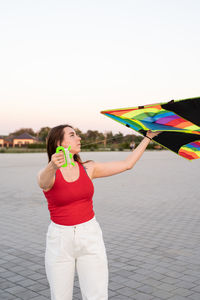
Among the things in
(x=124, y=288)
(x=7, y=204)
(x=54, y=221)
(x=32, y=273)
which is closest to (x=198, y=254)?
(x=124, y=288)

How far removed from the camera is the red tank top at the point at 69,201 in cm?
259

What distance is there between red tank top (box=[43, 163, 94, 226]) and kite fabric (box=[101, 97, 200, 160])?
3.30 feet

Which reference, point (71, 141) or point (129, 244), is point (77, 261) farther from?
point (129, 244)

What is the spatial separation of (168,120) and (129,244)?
3.06 meters

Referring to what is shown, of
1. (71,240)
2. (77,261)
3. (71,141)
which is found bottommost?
(77,261)

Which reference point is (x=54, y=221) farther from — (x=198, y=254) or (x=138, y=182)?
(x=138, y=182)

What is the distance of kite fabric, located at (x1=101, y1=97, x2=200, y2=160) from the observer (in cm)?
315

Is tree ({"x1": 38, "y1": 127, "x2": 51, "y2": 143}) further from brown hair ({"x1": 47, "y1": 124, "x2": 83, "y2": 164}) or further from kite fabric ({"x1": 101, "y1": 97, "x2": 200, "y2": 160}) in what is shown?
brown hair ({"x1": 47, "y1": 124, "x2": 83, "y2": 164})

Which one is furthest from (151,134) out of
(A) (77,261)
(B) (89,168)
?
(A) (77,261)

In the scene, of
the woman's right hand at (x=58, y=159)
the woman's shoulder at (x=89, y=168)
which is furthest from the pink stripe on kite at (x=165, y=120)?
the woman's right hand at (x=58, y=159)

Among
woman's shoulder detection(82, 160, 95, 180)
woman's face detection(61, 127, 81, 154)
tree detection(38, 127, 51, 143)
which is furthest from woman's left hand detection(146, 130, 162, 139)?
tree detection(38, 127, 51, 143)

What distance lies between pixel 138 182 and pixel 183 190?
8.96 feet

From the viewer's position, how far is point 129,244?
590cm

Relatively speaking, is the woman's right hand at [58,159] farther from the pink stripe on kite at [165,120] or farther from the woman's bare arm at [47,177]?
the pink stripe on kite at [165,120]
